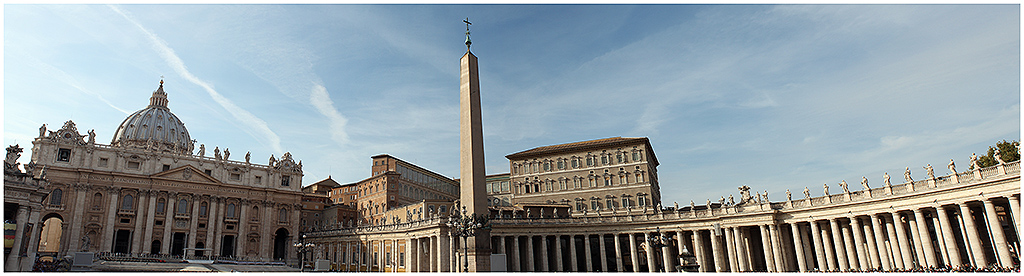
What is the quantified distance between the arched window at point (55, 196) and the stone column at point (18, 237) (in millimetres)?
37599

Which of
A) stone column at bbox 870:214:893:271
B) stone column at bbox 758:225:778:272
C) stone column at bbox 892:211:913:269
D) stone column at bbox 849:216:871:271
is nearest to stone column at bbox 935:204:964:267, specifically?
stone column at bbox 892:211:913:269

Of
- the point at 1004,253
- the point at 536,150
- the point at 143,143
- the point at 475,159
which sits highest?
the point at 143,143

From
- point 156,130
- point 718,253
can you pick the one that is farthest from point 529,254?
point 156,130

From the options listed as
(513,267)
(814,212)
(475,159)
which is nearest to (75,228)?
(513,267)

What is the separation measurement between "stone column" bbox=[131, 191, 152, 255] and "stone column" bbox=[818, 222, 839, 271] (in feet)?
234

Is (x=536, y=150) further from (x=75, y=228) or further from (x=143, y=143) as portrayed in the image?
(x=143, y=143)

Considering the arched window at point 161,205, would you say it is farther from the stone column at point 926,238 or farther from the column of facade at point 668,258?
the stone column at point 926,238

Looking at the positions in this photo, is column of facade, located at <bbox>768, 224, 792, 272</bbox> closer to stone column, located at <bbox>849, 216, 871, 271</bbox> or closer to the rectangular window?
stone column, located at <bbox>849, 216, 871, 271</bbox>

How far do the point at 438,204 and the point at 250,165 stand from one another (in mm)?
32309

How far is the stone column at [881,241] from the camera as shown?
3497cm

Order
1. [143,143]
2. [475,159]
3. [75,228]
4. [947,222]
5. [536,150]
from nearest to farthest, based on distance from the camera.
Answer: [475,159] < [947,222] < [75,228] < [536,150] < [143,143]

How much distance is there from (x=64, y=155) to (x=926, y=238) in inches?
3294

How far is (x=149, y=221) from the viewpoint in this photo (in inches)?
2552

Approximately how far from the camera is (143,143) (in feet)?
292
